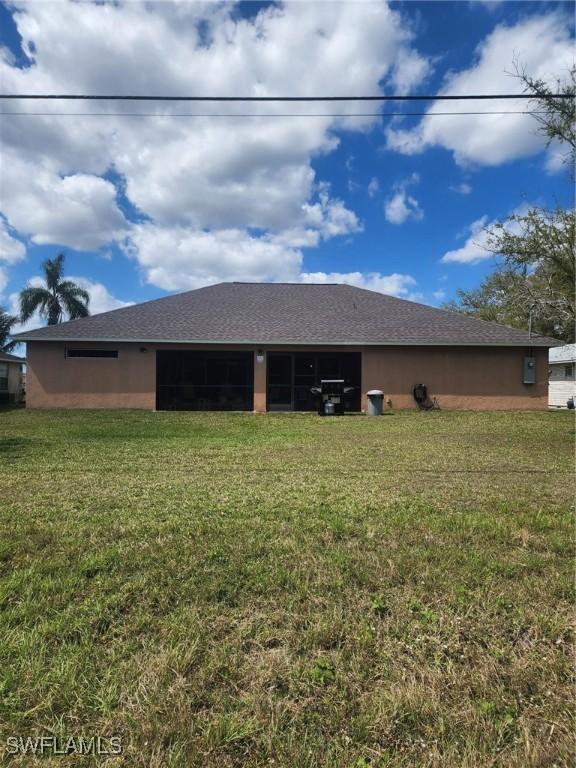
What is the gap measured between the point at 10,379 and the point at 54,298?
1194 cm

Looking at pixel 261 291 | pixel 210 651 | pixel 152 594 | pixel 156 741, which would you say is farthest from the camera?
pixel 261 291

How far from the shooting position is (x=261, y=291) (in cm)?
2144

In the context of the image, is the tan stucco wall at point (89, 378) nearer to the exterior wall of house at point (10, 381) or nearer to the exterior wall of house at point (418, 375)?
the exterior wall of house at point (418, 375)

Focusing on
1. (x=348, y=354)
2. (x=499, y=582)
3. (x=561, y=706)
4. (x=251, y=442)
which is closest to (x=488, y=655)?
(x=561, y=706)

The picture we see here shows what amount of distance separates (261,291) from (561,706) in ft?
67.0

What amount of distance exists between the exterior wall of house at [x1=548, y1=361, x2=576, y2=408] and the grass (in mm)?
23615

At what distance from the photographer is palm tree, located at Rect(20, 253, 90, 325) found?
1323 inches

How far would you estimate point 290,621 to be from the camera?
8.52ft

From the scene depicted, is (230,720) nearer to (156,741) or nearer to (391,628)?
(156,741)

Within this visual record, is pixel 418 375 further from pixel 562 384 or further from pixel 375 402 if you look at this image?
pixel 562 384

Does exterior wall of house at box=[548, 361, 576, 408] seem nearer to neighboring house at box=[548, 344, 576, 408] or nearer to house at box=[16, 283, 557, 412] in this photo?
neighboring house at box=[548, 344, 576, 408]

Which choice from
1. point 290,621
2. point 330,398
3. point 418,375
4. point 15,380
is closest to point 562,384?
point 418,375

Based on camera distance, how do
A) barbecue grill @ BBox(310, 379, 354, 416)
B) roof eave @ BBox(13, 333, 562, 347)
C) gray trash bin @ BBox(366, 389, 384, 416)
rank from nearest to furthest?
gray trash bin @ BBox(366, 389, 384, 416), barbecue grill @ BBox(310, 379, 354, 416), roof eave @ BBox(13, 333, 562, 347)

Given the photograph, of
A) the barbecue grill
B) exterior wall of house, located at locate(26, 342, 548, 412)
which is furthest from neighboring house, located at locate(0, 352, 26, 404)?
the barbecue grill
